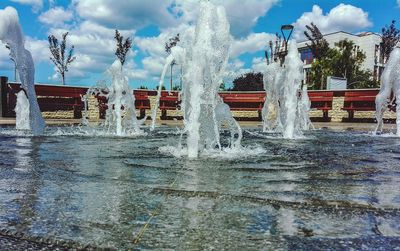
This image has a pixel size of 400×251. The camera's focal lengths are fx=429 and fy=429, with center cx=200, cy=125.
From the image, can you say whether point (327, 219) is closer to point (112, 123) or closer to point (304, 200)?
point (304, 200)

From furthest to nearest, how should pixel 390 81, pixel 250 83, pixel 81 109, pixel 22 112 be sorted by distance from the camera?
pixel 250 83
pixel 81 109
pixel 22 112
pixel 390 81

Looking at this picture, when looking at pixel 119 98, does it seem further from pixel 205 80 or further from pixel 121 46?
pixel 121 46

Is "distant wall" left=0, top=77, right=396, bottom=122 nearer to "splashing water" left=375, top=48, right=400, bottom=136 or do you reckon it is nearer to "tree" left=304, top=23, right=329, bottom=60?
"splashing water" left=375, top=48, right=400, bottom=136

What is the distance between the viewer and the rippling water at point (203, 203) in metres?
2.20

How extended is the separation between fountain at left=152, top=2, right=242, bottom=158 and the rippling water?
0.85 metres

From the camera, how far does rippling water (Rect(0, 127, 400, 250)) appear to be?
7.23 feet

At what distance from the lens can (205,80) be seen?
6234mm

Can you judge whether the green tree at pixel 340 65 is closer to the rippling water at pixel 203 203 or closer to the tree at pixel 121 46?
the tree at pixel 121 46

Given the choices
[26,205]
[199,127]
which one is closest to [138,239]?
[26,205]

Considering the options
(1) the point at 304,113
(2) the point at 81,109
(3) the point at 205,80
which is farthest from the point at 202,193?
(2) the point at 81,109

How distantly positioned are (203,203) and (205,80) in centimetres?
347

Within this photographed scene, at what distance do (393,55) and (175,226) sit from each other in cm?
1135

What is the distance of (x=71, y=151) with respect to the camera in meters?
6.31

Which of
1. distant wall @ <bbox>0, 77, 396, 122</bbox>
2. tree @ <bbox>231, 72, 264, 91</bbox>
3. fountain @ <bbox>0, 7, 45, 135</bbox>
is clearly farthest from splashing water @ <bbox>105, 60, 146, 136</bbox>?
tree @ <bbox>231, 72, 264, 91</bbox>
